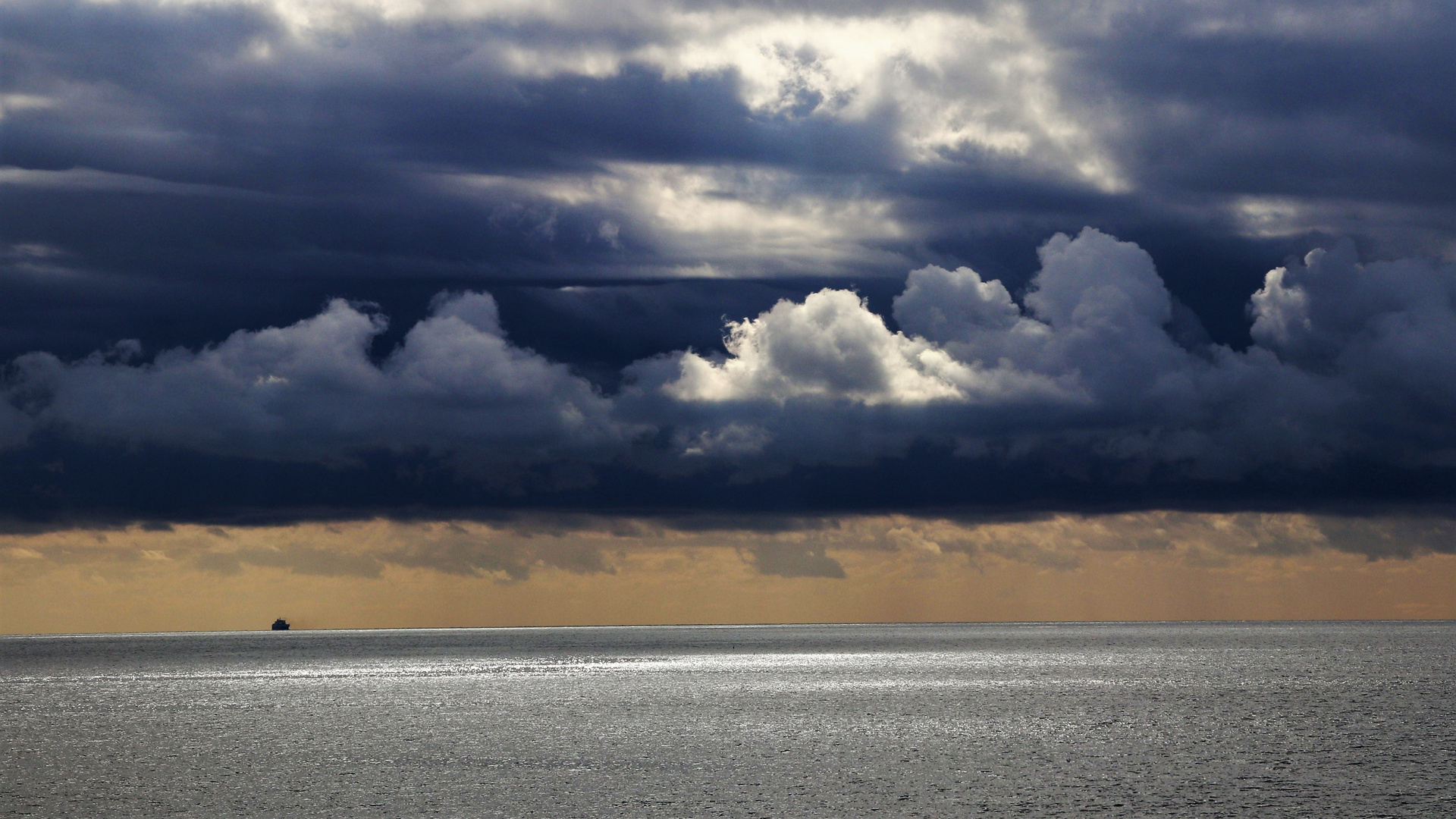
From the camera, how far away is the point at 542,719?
201 feet

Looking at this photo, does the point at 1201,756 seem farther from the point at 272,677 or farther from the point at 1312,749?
the point at 272,677

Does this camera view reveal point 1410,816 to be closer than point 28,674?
Yes

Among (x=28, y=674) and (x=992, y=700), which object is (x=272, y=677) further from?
(x=992, y=700)

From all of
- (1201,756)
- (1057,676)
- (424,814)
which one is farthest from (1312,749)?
(1057,676)

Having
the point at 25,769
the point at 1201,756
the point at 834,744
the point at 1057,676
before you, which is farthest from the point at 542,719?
the point at 1057,676

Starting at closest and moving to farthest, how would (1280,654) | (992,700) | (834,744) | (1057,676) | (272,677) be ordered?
(834,744) → (992,700) → (1057,676) → (272,677) → (1280,654)

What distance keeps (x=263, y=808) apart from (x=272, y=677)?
343ft

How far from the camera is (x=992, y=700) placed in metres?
76.1

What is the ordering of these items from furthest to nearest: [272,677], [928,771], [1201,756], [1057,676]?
[272,677] → [1057,676] → [1201,756] → [928,771]

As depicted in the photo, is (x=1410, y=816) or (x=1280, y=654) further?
(x=1280, y=654)

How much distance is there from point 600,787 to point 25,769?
18359mm

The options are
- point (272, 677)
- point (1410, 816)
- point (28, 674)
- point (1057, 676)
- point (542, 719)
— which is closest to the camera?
point (1410, 816)

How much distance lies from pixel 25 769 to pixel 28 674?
116415 mm

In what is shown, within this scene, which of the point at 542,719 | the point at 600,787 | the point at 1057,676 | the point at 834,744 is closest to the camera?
the point at 600,787
